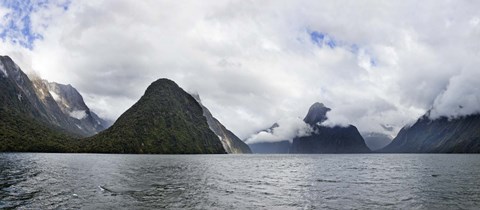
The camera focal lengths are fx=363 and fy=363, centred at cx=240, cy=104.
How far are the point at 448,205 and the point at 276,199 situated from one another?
22.7m

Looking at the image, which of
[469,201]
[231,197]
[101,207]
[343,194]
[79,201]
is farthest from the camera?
[343,194]

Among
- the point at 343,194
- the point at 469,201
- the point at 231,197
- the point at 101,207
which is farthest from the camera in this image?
the point at 343,194

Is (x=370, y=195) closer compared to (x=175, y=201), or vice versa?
(x=175, y=201)

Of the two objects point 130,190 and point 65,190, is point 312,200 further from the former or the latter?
point 65,190

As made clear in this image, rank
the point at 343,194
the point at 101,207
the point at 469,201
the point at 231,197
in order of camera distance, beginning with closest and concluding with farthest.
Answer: the point at 101,207
the point at 469,201
the point at 231,197
the point at 343,194

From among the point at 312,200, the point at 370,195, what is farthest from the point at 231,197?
the point at 370,195

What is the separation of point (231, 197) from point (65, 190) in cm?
2613

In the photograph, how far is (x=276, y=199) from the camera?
5297 cm

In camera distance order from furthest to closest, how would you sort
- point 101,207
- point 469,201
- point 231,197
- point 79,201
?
point 231,197
point 469,201
point 79,201
point 101,207

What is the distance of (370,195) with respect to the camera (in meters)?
57.0

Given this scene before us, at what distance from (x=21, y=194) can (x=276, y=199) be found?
3590 centimetres

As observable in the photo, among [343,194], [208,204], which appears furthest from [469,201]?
[208,204]

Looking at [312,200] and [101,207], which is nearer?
[101,207]

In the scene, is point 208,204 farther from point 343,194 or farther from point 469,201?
point 469,201
